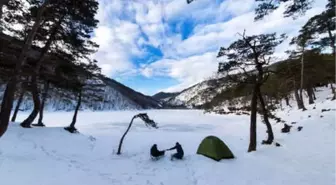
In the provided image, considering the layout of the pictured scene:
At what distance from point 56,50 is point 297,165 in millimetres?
15209

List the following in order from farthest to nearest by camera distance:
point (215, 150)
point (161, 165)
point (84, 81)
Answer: point (84, 81), point (215, 150), point (161, 165)

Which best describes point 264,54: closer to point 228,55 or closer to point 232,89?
point 228,55

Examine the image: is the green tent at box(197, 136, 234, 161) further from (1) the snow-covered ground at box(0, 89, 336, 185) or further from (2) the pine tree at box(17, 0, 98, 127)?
(2) the pine tree at box(17, 0, 98, 127)

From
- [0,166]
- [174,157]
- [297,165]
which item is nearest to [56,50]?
[0,166]

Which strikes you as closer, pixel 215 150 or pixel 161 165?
pixel 161 165

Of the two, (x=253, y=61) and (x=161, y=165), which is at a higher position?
(x=253, y=61)

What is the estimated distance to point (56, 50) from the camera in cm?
1443

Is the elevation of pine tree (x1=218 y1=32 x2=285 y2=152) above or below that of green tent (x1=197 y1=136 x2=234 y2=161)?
above

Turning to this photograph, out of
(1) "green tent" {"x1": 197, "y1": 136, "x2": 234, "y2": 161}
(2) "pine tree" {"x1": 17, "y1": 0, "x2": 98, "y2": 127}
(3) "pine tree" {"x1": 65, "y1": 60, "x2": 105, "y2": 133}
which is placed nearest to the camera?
(2) "pine tree" {"x1": 17, "y1": 0, "x2": 98, "y2": 127}

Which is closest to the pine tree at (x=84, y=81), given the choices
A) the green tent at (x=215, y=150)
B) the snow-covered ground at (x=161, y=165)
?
the snow-covered ground at (x=161, y=165)

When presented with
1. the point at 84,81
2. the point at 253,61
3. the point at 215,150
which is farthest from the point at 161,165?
the point at 84,81

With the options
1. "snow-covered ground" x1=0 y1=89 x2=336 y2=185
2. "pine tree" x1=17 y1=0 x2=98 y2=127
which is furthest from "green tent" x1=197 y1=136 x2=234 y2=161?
"pine tree" x1=17 y1=0 x2=98 y2=127

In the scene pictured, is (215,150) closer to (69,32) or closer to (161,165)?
(161,165)

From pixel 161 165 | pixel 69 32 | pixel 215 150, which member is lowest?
pixel 161 165
